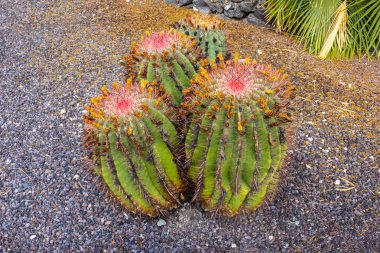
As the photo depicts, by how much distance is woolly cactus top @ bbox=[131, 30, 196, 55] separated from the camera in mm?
2293

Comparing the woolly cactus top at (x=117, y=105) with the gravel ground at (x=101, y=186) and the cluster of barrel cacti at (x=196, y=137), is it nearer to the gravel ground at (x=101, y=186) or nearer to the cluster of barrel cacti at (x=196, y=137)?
the cluster of barrel cacti at (x=196, y=137)

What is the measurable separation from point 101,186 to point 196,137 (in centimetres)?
58

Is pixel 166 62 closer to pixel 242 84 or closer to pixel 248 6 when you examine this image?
pixel 242 84

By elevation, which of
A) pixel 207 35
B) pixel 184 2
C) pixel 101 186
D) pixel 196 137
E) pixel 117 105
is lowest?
pixel 101 186

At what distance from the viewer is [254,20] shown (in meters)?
4.52

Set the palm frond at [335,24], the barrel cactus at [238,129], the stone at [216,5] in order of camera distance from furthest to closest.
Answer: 1. the stone at [216,5]
2. the palm frond at [335,24]
3. the barrel cactus at [238,129]

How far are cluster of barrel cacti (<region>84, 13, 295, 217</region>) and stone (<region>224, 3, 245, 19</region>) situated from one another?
253 cm

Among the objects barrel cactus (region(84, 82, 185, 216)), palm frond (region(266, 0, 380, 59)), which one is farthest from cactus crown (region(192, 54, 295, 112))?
palm frond (region(266, 0, 380, 59))

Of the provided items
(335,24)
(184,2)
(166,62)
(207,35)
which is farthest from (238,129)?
(184,2)

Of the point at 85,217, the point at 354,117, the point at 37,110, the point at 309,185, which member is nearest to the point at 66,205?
the point at 85,217

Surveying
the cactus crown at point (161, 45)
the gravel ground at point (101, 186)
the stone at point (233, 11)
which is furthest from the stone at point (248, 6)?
the cactus crown at point (161, 45)

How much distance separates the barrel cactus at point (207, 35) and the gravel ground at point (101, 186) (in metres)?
0.91

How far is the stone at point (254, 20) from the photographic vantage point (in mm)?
4504

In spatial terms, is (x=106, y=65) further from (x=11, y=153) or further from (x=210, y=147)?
(x=210, y=147)
